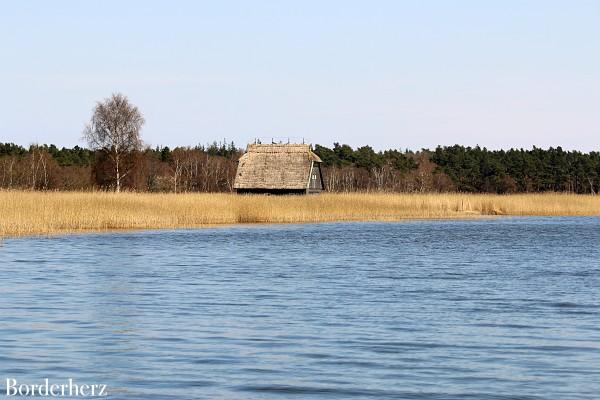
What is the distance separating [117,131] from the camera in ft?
232

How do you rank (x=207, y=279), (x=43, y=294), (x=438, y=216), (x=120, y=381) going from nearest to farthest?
(x=120, y=381), (x=43, y=294), (x=207, y=279), (x=438, y=216)

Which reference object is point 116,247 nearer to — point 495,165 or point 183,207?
point 183,207

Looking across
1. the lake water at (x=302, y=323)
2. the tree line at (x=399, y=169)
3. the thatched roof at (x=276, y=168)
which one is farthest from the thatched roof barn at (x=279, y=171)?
the lake water at (x=302, y=323)

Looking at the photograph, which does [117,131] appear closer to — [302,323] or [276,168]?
[276,168]

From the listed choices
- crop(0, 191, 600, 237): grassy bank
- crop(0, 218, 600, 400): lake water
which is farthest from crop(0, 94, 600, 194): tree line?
crop(0, 218, 600, 400): lake water

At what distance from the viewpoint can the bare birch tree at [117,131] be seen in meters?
70.7

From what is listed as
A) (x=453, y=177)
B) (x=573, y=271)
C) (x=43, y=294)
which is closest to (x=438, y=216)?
(x=573, y=271)

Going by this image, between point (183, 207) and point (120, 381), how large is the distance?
1250 inches

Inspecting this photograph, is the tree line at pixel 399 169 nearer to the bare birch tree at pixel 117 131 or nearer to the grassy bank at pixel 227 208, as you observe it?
the bare birch tree at pixel 117 131

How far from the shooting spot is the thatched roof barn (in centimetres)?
7281

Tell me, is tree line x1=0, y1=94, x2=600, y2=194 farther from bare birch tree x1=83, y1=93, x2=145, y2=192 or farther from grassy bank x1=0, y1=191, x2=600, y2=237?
grassy bank x1=0, y1=191, x2=600, y2=237

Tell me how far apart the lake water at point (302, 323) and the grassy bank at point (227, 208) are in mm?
6023

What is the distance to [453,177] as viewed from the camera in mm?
105062

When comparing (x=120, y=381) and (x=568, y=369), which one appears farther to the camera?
(x=568, y=369)
